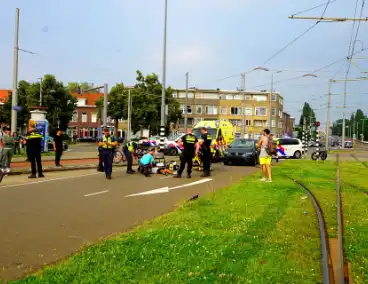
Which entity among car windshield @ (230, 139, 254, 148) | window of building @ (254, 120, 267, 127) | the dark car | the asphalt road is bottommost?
the asphalt road

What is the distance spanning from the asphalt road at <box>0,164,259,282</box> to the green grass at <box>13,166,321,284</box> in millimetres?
612

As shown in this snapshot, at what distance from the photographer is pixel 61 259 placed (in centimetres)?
525

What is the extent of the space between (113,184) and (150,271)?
29.3 feet

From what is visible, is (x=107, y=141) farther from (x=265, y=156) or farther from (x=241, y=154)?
(x=241, y=154)

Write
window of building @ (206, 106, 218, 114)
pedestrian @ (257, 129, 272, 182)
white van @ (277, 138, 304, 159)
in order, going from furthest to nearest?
window of building @ (206, 106, 218, 114), white van @ (277, 138, 304, 159), pedestrian @ (257, 129, 272, 182)

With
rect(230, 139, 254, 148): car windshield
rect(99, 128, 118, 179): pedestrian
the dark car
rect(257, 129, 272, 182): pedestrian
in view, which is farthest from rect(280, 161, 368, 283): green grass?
rect(230, 139, 254, 148): car windshield

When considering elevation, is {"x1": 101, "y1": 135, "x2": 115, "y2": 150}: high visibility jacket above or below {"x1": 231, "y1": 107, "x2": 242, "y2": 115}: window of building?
below

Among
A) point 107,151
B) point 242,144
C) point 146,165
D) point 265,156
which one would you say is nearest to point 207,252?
point 265,156

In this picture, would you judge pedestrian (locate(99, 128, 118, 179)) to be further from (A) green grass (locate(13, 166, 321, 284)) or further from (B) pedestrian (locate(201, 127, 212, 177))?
(A) green grass (locate(13, 166, 321, 284))

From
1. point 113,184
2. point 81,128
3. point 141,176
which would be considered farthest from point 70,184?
point 81,128

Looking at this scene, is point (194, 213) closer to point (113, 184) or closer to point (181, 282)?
point (181, 282)

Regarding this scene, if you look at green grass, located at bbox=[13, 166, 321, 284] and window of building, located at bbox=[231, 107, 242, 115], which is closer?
green grass, located at bbox=[13, 166, 321, 284]

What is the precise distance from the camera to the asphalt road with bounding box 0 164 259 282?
18.8 feet

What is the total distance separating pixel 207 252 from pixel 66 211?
4319 mm
